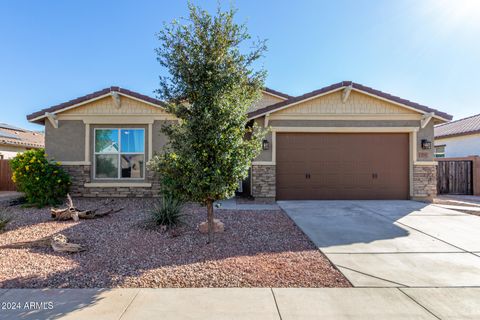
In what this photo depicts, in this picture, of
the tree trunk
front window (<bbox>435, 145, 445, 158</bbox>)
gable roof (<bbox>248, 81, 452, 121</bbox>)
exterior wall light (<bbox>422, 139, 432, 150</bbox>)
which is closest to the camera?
the tree trunk

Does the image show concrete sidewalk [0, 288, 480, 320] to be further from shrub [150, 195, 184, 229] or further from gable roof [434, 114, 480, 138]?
gable roof [434, 114, 480, 138]

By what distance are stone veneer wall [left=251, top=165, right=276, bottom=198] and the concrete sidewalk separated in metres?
6.38

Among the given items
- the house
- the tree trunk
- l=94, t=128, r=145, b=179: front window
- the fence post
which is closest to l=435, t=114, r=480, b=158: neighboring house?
the fence post

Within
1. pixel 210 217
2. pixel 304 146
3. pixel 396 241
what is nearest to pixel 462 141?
pixel 304 146

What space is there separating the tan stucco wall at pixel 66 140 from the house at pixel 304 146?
0.04 metres

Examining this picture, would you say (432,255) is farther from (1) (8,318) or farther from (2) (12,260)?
(2) (12,260)

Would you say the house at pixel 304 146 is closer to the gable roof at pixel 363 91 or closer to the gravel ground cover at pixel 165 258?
the gable roof at pixel 363 91

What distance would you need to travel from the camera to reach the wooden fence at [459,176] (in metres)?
12.8

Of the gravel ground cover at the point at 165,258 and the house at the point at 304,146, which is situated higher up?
the house at the point at 304,146

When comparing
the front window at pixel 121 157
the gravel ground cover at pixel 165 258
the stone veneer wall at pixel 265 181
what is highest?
the front window at pixel 121 157

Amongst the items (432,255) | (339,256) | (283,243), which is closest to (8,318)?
(283,243)

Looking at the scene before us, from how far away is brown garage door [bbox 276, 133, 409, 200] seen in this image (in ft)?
33.4

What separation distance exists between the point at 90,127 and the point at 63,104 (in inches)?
47.8

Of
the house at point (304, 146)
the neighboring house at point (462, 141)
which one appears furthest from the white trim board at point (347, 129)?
the neighboring house at point (462, 141)
